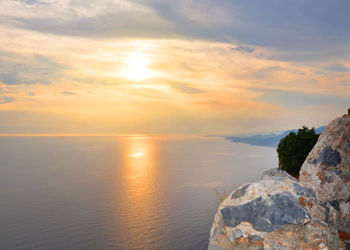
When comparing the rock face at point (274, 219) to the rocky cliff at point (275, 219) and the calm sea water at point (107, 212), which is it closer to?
the rocky cliff at point (275, 219)

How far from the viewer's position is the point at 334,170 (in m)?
15.1

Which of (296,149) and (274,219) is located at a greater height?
(274,219)

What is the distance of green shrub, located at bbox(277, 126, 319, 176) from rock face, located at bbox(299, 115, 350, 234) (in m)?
26.1

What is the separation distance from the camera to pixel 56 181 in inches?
3425

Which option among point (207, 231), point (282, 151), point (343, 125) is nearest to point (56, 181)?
point (207, 231)

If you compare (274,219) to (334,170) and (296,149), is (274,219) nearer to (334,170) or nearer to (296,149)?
(334,170)

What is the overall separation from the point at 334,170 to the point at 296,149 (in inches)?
1130

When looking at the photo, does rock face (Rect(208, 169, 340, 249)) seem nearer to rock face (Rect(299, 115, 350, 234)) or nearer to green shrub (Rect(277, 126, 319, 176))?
rock face (Rect(299, 115, 350, 234))

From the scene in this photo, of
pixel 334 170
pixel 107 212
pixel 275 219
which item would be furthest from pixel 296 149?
pixel 275 219

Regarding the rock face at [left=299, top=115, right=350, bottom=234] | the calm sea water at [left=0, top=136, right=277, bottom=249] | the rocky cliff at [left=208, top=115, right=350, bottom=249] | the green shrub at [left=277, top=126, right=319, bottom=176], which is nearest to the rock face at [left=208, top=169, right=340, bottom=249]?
the rocky cliff at [left=208, top=115, right=350, bottom=249]

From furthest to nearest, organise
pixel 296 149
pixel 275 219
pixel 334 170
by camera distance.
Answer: pixel 296 149, pixel 334 170, pixel 275 219

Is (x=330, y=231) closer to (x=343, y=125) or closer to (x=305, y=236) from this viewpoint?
(x=305, y=236)

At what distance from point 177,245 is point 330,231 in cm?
2634

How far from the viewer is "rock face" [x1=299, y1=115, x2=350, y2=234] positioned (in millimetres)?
14344
